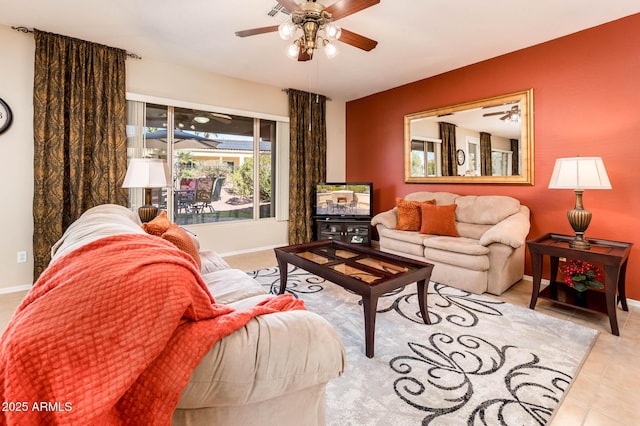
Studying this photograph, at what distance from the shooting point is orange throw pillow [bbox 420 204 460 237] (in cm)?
352

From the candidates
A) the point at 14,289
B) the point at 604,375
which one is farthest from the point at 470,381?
Answer: the point at 14,289

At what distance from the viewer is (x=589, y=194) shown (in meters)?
2.93

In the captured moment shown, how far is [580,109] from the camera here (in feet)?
9.69

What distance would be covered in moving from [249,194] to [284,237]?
3.02 ft

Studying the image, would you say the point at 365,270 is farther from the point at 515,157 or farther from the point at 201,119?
the point at 201,119

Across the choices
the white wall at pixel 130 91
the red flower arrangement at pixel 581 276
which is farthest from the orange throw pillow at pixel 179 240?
the red flower arrangement at pixel 581 276

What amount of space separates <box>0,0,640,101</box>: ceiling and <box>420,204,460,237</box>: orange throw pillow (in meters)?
1.79

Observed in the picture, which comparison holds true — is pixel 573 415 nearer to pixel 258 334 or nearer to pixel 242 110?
pixel 258 334

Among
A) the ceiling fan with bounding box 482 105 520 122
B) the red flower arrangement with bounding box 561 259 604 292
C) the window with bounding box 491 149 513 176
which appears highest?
the ceiling fan with bounding box 482 105 520 122

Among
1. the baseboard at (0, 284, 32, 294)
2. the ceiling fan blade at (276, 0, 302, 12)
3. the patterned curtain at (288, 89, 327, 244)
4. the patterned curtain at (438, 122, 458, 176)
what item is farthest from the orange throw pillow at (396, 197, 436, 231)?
the baseboard at (0, 284, 32, 294)

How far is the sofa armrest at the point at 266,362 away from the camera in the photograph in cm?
77

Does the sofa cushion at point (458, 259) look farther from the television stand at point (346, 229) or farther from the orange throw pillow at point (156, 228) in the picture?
the orange throw pillow at point (156, 228)

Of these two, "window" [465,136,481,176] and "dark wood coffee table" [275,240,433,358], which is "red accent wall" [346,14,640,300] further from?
"dark wood coffee table" [275,240,433,358]

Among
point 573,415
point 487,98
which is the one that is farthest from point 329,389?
point 487,98
